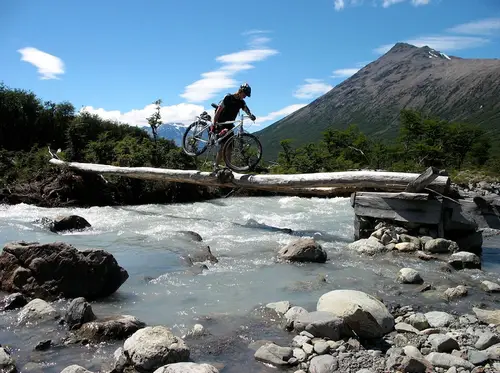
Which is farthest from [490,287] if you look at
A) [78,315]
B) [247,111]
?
[247,111]

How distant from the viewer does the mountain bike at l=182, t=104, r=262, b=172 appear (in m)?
11.6

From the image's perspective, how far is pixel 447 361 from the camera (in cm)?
409

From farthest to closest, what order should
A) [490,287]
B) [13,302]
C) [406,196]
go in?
[406,196] < [490,287] < [13,302]

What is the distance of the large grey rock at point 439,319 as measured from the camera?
509 centimetres

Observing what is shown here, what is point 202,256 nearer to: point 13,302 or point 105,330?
point 13,302

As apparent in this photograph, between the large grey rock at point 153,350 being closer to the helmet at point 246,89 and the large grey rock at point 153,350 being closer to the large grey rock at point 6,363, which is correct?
the large grey rock at point 6,363

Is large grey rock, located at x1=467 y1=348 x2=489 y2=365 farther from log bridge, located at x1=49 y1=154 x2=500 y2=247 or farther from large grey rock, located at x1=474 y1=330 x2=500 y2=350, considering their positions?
log bridge, located at x1=49 y1=154 x2=500 y2=247

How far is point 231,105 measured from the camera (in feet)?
37.7

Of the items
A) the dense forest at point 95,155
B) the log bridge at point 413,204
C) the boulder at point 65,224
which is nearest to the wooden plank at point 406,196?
the log bridge at point 413,204

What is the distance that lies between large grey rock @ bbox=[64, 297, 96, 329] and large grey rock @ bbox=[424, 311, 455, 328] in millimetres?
4017

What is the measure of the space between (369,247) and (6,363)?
6960 millimetres

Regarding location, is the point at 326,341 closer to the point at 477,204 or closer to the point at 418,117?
the point at 477,204

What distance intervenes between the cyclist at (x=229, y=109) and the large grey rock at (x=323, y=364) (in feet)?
25.5

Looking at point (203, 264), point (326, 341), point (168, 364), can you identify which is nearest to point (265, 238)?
point (203, 264)
